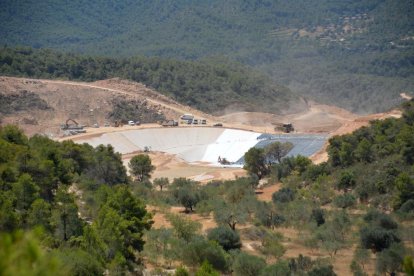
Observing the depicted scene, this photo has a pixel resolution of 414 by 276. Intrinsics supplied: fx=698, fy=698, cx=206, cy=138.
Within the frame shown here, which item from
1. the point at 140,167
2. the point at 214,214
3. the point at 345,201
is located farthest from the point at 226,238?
the point at 140,167

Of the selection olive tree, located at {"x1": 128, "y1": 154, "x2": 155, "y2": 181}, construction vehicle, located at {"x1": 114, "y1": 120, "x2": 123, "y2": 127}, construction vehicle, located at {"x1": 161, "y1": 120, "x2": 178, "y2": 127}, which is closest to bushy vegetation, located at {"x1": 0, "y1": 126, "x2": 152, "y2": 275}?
olive tree, located at {"x1": 128, "y1": 154, "x2": 155, "y2": 181}

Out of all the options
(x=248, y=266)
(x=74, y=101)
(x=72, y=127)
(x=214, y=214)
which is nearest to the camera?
(x=248, y=266)

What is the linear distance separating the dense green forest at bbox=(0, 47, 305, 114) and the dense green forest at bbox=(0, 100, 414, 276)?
189ft

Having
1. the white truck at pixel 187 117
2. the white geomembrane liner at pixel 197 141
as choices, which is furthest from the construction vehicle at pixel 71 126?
the white truck at pixel 187 117

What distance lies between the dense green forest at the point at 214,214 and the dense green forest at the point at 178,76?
189 feet

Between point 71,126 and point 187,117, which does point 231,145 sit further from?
point 71,126

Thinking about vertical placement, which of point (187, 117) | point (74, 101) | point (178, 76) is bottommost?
point (187, 117)

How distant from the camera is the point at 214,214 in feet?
124

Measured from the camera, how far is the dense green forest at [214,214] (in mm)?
23891

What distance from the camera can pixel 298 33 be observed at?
7869 inches

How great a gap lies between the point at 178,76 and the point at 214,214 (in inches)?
3286

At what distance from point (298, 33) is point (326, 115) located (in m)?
93.2

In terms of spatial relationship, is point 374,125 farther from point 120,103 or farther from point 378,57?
point 378,57

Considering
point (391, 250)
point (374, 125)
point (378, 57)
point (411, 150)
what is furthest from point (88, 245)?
point (378, 57)
